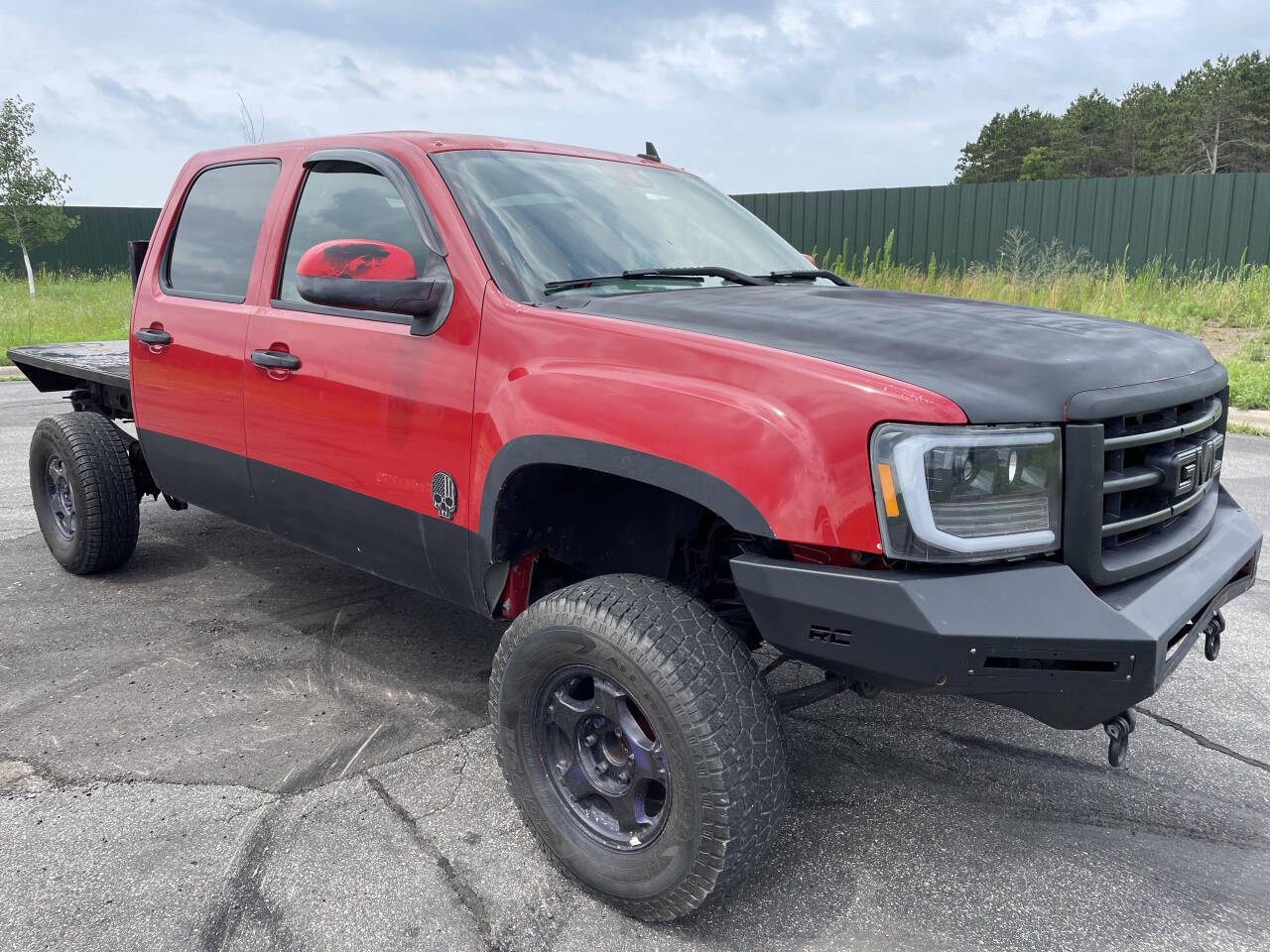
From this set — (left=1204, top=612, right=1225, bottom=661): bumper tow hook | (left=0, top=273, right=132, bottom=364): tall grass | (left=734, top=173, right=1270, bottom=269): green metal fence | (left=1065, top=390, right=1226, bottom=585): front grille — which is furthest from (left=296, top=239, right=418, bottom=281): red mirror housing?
(left=734, top=173, right=1270, bottom=269): green metal fence

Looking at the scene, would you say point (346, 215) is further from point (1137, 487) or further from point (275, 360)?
point (1137, 487)

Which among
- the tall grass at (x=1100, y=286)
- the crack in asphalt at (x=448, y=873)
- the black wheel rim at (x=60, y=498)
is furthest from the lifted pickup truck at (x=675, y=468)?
the tall grass at (x=1100, y=286)

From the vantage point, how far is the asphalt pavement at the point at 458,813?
2.33 meters

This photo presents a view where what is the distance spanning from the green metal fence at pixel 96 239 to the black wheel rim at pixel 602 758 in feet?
108

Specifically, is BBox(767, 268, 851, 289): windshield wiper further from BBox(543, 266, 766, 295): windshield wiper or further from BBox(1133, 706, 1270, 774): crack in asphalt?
BBox(1133, 706, 1270, 774): crack in asphalt

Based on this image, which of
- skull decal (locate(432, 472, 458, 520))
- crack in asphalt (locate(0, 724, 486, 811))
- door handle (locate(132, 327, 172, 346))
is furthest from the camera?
door handle (locate(132, 327, 172, 346))

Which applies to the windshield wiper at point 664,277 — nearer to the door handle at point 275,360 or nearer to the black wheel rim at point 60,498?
the door handle at point 275,360

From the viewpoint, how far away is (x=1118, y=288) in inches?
595

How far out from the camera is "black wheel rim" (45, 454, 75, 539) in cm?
483

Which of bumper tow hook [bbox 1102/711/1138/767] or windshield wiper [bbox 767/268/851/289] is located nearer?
bumper tow hook [bbox 1102/711/1138/767]

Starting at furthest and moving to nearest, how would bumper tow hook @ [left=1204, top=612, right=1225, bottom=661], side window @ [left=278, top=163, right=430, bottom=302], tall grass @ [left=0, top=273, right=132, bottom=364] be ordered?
tall grass @ [left=0, top=273, right=132, bottom=364] < side window @ [left=278, top=163, right=430, bottom=302] < bumper tow hook @ [left=1204, top=612, right=1225, bottom=661]

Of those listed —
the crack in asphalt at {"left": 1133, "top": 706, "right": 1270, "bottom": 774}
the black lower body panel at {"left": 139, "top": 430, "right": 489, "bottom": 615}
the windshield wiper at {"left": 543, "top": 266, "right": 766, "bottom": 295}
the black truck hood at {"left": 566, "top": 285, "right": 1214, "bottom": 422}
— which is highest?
the windshield wiper at {"left": 543, "top": 266, "right": 766, "bottom": 295}

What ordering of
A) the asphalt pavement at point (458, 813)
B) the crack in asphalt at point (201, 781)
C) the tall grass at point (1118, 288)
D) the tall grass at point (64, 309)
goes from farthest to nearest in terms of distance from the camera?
the tall grass at point (64, 309) → the tall grass at point (1118, 288) → the crack in asphalt at point (201, 781) → the asphalt pavement at point (458, 813)

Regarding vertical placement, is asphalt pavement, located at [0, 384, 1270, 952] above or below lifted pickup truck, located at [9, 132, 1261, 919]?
below
